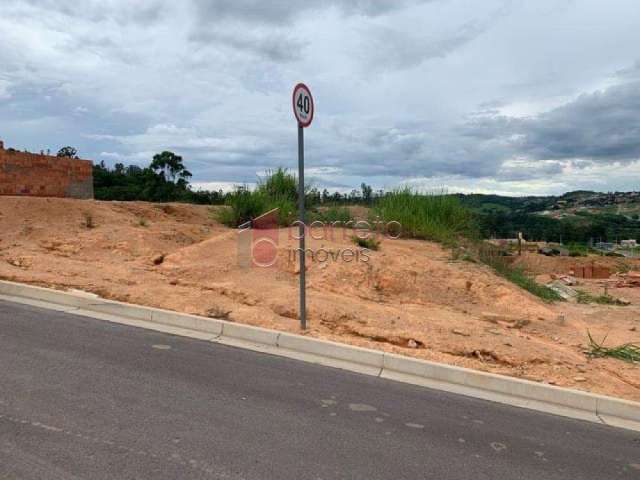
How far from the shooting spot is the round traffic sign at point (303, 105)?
20.4 ft

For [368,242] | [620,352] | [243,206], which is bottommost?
[620,352]

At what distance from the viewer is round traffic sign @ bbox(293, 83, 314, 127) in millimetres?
6206

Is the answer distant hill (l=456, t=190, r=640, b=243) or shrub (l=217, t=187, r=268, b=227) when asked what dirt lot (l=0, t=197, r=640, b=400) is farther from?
distant hill (l=456, t=190, r=640, b=243)

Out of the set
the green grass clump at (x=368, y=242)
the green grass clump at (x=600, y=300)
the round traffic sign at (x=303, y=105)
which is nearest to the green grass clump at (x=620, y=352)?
the round traffic sign at (x=303, y=105)

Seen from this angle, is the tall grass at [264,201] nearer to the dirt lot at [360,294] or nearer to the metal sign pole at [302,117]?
the dirt lot at [360,294]

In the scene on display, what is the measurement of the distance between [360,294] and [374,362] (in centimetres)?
326

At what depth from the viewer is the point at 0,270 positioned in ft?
31.7

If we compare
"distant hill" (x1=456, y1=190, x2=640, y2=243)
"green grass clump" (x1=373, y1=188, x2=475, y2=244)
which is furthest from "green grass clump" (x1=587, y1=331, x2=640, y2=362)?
"distant hill" (x1=456, y1=190, x2=640, y2=243)

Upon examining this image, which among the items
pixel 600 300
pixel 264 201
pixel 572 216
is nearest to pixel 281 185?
pixel 264 201

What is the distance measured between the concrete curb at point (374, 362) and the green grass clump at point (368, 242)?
4861mm

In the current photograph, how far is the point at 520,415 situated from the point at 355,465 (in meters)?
1.98

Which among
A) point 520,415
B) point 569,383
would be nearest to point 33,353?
point 520,415

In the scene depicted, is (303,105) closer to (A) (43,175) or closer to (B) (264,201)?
(B) (264,201)

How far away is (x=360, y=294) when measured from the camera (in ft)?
29.6
